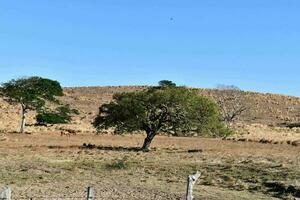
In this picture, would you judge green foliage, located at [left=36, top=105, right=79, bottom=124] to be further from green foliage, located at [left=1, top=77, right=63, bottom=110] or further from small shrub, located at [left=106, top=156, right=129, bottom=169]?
small shrub, located at [left=106, top=156, right=129, bottom=169]

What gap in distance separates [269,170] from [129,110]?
55.1 ft

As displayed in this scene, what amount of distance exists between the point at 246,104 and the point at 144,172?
11469cm

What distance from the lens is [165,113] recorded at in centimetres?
4766

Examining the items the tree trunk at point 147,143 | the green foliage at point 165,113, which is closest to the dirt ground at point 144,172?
the tree trunk at point 147,143

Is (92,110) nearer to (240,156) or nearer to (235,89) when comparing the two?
(235,89)

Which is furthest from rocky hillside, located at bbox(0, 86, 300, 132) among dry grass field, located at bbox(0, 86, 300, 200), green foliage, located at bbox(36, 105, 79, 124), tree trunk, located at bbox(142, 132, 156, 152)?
dry grass field, located at bbox(0, 86, 300, 200)

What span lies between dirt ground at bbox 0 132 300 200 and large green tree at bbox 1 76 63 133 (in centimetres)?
1882

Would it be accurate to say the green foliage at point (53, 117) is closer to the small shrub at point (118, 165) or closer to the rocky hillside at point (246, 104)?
the rocky hillside at point (246, 104)

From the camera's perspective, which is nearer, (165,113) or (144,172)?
(144,172)

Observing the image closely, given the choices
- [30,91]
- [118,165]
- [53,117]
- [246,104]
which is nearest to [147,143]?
[118,165]

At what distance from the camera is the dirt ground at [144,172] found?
26.0 metres

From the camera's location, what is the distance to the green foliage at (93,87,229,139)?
47.2 m

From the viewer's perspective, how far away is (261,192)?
26.7 meters

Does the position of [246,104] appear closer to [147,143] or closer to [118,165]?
[147,143]
